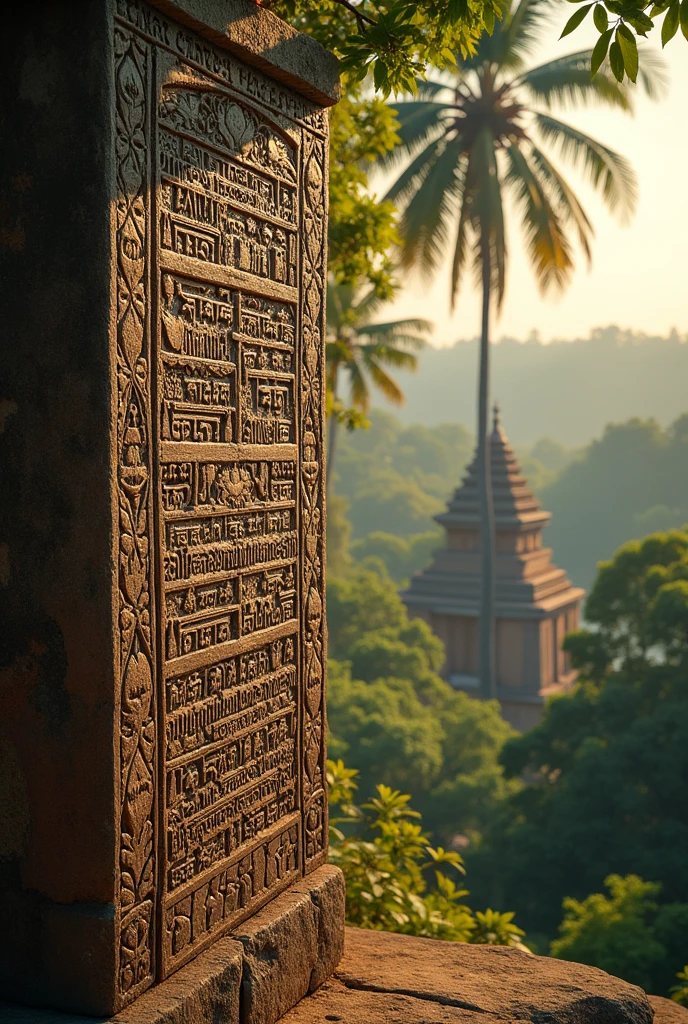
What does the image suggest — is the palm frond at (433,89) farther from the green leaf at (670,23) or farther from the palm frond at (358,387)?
the green leaf at (670,23)

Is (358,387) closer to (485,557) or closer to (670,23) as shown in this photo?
(485,557)

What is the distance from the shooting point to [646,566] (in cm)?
1680

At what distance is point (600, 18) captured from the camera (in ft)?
7.90

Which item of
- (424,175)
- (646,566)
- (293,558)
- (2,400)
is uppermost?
(424,175)

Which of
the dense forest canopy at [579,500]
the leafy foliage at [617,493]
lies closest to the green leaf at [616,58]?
the dense forest canopy at [579,500]

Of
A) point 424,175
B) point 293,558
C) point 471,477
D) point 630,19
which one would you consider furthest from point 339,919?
point 471,477

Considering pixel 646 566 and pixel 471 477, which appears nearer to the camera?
pixel 646 566

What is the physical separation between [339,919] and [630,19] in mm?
2396

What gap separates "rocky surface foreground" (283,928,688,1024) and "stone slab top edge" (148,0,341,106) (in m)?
2.35

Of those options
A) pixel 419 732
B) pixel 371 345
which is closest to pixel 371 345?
pixel 371 345

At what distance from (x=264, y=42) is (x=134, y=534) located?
51.0 inches

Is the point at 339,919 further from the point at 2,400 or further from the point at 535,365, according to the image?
the point at 535,365

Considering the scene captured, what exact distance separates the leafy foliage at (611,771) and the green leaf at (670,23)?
11335 millimetres

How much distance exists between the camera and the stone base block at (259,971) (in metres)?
2.25
